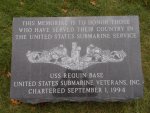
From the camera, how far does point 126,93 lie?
208 inches

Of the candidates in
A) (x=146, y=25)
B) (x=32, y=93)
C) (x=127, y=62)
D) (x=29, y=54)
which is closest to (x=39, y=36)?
(x=29, y=54)

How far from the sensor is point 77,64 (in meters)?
5.34

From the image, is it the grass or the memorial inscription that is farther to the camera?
the grass

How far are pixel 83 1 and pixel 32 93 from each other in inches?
89.0

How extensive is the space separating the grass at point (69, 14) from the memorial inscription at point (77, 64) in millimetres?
389

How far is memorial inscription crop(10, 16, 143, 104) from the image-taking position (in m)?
5.29

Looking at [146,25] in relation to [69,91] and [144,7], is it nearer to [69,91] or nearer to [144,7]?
[144,7]

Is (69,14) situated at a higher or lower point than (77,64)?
higher

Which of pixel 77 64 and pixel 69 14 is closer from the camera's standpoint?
pixel 77 64

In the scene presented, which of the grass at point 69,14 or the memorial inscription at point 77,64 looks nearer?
the memorial inscription at point 77,64

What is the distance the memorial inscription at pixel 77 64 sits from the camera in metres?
5.29

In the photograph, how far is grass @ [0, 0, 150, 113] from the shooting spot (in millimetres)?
5652

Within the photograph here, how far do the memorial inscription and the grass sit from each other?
39 cm

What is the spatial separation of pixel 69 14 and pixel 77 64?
5.27 ft
